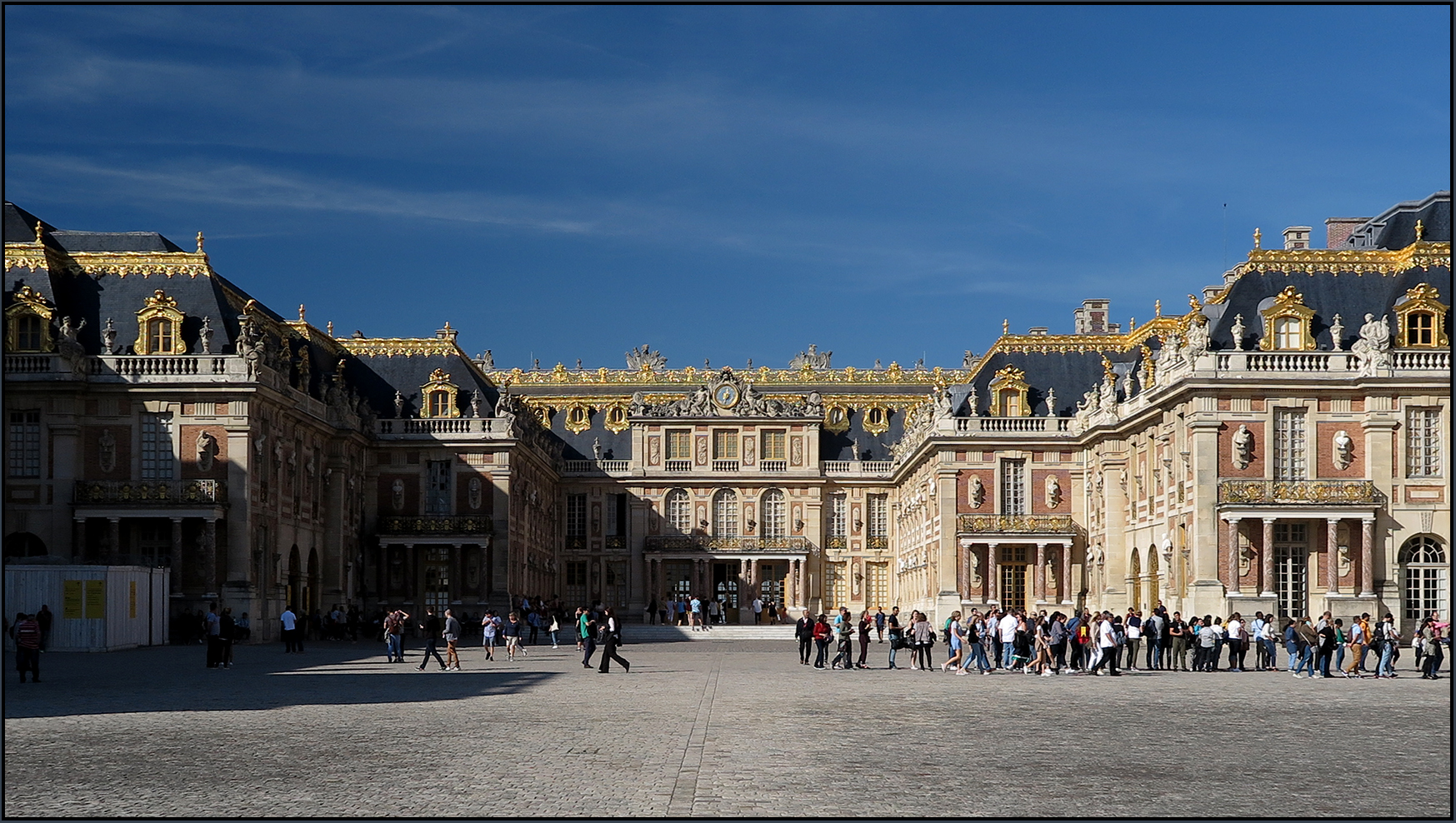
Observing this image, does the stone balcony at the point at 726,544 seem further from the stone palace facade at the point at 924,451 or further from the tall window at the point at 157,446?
the tall window at the point at 157,446

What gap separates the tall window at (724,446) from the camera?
87188 mm

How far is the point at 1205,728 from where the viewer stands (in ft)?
68.3

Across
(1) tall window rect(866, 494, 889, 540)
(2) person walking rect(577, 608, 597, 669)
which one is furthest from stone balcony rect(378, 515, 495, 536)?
(1) tall window rect(866, 494, 889, 540)

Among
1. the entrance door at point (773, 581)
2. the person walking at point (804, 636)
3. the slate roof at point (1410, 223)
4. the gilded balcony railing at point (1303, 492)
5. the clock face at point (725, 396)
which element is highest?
the slate roof at point (1410, 223)

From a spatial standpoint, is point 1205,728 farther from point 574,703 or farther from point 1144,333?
point 1144,333

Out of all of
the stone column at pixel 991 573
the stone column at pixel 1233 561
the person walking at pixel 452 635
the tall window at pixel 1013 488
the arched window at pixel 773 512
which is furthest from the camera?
the arched window at pixel 773 512

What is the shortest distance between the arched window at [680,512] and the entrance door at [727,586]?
239 centimetres

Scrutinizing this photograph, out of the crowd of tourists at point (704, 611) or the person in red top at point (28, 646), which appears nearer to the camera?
the person in red top at point (28, 646)

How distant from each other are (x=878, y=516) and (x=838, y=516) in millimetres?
1986

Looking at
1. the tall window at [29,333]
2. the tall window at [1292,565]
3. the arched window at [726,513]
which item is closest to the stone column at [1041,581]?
the tall window at [1292,565]

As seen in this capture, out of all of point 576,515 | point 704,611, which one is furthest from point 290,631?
point 576,515

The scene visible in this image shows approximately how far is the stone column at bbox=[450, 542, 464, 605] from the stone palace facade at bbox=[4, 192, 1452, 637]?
0.38ft

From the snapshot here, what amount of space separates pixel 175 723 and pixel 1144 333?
4944 cm

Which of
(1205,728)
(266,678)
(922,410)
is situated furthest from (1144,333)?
(1205,728)
